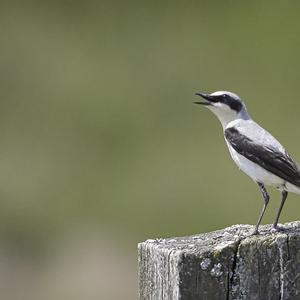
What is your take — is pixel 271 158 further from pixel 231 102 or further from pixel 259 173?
pixel 231 102

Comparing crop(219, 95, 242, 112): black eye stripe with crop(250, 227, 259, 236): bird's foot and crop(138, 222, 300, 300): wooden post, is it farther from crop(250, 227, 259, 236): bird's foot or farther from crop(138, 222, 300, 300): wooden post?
crop(138, 222, 300, 300): wooden post

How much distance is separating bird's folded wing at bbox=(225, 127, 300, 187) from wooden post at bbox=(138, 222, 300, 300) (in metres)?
1.75

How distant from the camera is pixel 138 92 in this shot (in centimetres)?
1736

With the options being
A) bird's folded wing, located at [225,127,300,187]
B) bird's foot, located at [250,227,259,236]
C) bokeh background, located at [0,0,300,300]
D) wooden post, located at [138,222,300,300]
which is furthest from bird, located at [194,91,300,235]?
bokeh background, located at [0,0,300,300]

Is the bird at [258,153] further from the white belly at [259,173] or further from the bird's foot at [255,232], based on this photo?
the bird's foot at [255,232]

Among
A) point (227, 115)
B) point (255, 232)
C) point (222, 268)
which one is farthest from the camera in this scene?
point (227, 115)

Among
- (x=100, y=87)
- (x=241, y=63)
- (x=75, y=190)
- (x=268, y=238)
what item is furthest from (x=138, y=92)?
(x=268, y=238)

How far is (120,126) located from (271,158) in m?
10.0

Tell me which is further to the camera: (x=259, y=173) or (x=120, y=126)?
(x=120, y=126)

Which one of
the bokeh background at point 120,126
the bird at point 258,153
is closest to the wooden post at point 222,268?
the bird at point 258,153

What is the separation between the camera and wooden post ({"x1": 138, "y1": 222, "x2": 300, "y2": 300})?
179 inches

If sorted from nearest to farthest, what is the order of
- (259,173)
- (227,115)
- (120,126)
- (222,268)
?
1. (222,268)
2. (259,173)
3. (227,115)
4. (120,126)

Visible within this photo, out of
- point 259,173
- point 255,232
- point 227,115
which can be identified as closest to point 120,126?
point 227,115

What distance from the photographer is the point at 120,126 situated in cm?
1656
